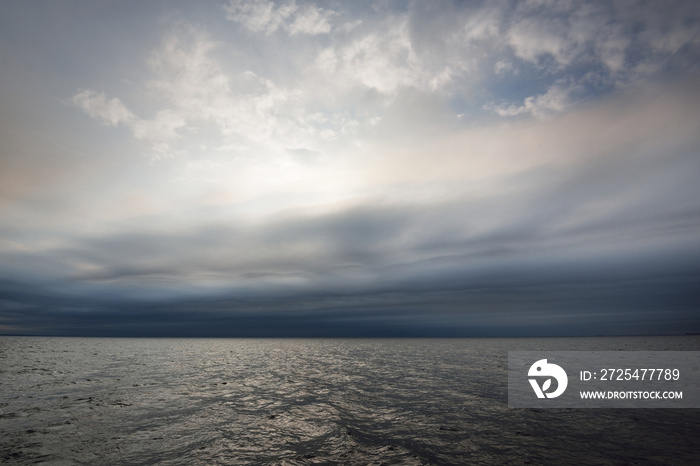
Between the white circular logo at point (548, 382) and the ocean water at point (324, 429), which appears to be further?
the white circular logo at point (548, 382)

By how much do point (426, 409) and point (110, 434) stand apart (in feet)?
61.4

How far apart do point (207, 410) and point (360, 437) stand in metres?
12.1

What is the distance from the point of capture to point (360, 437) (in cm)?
1648

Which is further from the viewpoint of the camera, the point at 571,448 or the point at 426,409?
the point at 426,409

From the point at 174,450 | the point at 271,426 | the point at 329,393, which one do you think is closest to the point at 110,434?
the point at 174,450

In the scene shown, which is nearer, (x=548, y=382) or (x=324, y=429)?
(x=324, y=429)

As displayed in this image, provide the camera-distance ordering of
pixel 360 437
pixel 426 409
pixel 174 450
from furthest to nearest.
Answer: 1. pixel 426 409
2. pixel 360 437
3. pixel 174 450

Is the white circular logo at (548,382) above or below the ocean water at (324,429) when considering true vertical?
below

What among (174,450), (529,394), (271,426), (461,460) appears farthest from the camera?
(529,394)

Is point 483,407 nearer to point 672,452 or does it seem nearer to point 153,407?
point 672,452

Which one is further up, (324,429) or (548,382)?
(324,429)

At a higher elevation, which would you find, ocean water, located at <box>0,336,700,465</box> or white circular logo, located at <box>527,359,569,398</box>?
ocean water, located at <box>0,336,700,465</box>

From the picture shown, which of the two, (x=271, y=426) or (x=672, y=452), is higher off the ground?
(x=672, y=452)

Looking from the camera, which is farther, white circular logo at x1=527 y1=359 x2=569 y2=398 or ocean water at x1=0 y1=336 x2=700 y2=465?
white circular logo at x1=527 y1=359 x2=569 y2=398
